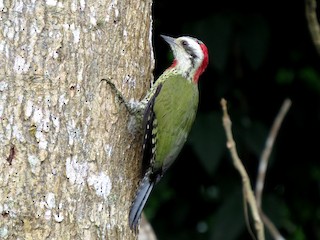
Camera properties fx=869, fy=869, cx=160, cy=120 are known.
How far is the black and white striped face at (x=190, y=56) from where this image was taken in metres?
4.09

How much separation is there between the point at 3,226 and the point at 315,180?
2.91 metres

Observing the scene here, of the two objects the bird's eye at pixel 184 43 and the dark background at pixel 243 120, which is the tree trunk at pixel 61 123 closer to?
the bird's eye at pixel 184 43

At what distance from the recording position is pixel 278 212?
5.04m

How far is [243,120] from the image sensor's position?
17.0 feet

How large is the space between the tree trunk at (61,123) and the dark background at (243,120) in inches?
61.9

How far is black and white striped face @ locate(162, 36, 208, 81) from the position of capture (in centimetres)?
409

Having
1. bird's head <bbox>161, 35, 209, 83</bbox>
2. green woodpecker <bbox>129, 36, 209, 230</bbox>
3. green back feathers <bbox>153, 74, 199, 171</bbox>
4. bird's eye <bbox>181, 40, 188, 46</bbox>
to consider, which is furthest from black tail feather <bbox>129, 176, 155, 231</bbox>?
bird's eye <bbox>181, 40, 188, 46</bbox>

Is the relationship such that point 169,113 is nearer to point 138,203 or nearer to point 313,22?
point 138,203

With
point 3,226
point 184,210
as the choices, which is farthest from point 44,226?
point 184,210

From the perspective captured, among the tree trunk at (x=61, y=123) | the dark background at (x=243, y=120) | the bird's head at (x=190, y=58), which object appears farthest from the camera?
the dark background at (x=243, y=120)

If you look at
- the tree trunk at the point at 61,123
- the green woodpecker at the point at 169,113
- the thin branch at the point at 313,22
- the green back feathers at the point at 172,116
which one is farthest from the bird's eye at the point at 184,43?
the tree trunk at the point at 61,123

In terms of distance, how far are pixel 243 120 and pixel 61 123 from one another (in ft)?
7.42

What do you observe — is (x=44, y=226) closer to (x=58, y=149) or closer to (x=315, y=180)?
(x=58, y=149)

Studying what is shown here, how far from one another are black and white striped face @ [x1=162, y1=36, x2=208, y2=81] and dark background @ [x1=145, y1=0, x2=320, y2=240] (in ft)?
2.06
